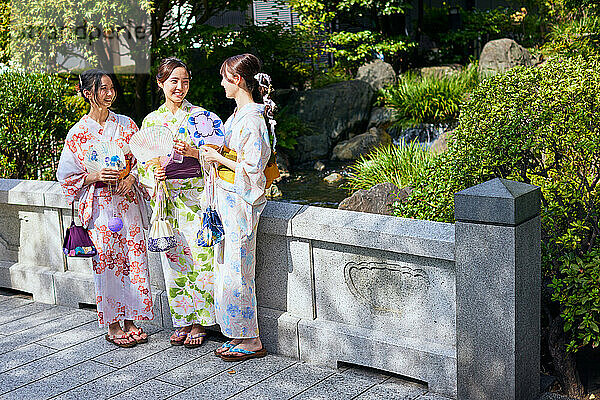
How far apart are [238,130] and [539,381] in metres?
2.39

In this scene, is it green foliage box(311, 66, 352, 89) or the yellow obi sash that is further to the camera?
green foliage box(311, 66, 352, 89)

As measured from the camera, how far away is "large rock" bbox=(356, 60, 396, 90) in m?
16.3

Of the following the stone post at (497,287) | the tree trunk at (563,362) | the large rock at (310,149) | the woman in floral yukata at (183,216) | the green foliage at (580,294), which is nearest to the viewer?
the stone post at (497,287)

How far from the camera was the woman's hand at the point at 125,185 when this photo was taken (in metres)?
5.07

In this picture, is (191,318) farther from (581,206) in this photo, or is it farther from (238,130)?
(581,206)

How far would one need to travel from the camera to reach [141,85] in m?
13.9

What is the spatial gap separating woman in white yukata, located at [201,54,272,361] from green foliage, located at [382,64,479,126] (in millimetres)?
10033

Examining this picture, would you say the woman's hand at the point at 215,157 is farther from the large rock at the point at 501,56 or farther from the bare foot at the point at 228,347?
the large rock at the point at 501,56

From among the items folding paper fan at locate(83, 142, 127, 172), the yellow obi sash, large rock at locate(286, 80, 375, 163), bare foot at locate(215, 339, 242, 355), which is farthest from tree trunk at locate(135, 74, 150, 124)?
bare foot at locate(215, 339, 242, 355)

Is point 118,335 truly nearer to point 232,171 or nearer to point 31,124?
point 232,171

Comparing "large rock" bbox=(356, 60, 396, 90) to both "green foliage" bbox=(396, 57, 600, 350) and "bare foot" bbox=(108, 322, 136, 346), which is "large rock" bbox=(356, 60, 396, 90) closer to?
"green foliage" bbox=(396, 57, 600, 350)

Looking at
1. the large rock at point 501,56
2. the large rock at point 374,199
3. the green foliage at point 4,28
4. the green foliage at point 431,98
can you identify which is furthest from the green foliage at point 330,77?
the large rock at point 374,199

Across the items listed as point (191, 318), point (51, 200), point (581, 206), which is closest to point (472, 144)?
point (581, 206)

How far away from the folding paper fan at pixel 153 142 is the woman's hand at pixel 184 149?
4 cm
